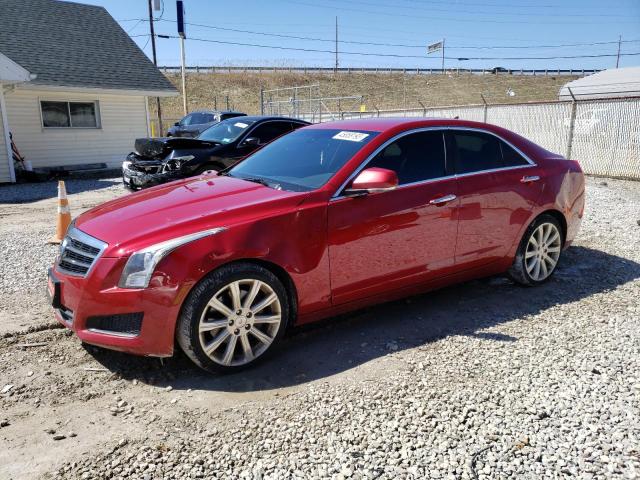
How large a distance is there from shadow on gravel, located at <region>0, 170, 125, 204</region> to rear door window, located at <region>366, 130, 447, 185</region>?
9913 mm

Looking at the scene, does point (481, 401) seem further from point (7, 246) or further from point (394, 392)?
point (7, 246)

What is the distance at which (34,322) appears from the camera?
168 inches

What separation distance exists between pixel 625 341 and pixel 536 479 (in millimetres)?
1988

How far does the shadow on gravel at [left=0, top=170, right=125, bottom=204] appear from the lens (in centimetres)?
1173

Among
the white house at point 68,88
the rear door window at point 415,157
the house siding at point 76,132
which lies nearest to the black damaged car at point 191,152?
the rear door window at point 415,157

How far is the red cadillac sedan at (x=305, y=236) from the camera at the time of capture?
313 cm

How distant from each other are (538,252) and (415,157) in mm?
1776

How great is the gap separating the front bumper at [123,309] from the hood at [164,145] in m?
5.83

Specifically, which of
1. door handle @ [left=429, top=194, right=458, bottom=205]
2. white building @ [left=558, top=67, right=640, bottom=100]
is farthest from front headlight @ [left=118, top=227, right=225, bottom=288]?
white building @ [left=558, top=67, right=640, bottom=100]

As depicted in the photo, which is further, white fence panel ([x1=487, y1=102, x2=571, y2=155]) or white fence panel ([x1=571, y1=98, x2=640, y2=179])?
white fence panel ([x1=487, y1=102, x2=571, y2=155])

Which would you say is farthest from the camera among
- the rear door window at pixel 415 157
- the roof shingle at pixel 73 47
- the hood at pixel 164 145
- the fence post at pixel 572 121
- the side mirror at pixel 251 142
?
the roof shingle at pixel 73 47

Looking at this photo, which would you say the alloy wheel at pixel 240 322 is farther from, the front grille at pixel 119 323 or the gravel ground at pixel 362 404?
the front grille at pixel 119 323

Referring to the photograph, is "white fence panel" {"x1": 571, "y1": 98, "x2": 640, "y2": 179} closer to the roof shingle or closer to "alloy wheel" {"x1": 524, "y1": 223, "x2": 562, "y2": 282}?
"alloy wheel" {"x1": 524, "y1": 223, "x2": 562, "y2": 282}

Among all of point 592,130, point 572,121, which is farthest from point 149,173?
point 592,130
